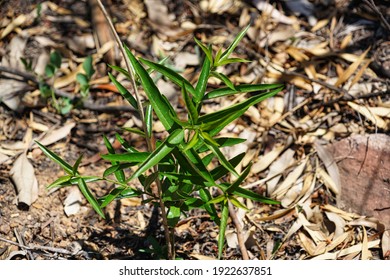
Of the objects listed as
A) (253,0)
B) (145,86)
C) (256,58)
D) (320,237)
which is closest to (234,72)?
(256,58)

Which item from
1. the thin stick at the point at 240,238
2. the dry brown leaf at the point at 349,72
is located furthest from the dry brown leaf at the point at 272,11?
the thin stick at the point at 240,238

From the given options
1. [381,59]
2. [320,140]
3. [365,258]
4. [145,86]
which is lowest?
[365,258]

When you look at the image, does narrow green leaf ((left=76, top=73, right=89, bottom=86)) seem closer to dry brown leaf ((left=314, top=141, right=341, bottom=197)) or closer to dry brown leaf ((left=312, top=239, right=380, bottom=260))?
dry brown leaf ((left=314, top=141, right=341, bottom=197))

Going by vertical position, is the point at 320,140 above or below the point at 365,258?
above

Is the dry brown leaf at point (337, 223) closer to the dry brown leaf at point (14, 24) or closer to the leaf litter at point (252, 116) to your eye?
the leaf litter at point (252, 116)

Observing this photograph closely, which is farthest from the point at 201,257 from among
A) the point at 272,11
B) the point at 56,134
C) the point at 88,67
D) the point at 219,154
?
the point at 272,11

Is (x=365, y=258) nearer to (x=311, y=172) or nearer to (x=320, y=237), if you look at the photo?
(x=320, y=237)

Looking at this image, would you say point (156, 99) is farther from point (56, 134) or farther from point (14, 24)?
point (14, 24)
